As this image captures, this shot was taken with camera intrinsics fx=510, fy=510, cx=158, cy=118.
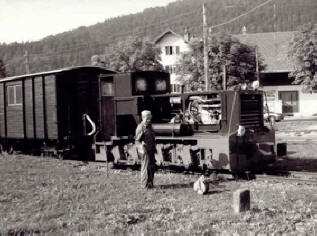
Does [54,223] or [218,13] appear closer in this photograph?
[54,223]

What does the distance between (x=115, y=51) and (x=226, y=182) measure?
3618cm

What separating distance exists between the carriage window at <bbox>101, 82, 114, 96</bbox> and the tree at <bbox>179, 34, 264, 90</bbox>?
21266 mm

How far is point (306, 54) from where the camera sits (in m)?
33.9

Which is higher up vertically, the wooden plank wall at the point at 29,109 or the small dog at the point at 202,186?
the wooden plank wall at the point at 29,109

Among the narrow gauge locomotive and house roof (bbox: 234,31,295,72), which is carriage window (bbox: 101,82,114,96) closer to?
the narrow gauge locomotive

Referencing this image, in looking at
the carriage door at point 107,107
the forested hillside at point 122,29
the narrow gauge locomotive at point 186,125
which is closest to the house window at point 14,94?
the narrow gauge locomotive at point 186,125

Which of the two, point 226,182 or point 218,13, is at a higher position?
point 218,13

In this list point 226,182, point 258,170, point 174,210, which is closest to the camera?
point 174,210

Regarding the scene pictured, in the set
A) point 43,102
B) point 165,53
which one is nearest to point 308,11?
point 165,53

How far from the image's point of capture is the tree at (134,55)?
149 feet

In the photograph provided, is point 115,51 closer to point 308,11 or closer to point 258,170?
point 258,170

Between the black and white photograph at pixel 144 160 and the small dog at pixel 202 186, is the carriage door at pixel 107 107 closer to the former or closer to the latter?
the black and white photograph at pixel 144 160

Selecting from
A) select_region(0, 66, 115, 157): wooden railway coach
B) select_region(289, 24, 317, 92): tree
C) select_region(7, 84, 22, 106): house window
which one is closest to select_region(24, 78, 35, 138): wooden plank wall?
select_region(0, 66, 115, 157): wooden railway coach

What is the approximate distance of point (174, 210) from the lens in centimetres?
862
